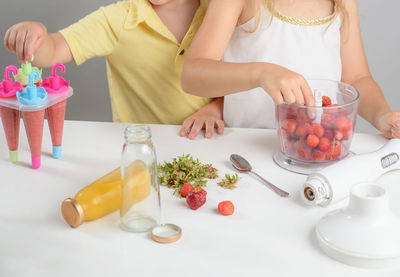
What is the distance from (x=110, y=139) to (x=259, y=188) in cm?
35

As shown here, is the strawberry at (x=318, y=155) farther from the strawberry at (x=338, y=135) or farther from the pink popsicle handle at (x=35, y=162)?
the pink popsicle handle at (x=35, y=162)

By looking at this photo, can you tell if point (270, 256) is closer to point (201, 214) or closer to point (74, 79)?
point (201, 214)

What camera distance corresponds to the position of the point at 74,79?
206 centimetres

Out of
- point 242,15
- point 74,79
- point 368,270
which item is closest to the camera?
point 368,270

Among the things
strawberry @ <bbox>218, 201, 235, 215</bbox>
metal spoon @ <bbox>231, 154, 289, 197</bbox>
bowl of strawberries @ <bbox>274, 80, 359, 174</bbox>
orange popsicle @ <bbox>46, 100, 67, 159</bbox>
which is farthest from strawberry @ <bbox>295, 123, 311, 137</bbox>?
orange popsicle @ <bbox>46, 100, 67, 159</bbox>

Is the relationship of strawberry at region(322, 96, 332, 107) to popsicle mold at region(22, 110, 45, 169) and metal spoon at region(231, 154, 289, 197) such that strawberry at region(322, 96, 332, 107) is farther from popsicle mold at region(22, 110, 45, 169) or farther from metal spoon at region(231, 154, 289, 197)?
popsicle mold at region(22, 110, 45, 169)

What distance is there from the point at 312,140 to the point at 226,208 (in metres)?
0.22

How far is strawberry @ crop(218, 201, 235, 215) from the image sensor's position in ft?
2.42

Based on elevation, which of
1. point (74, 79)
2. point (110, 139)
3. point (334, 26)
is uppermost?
point (334, 26)

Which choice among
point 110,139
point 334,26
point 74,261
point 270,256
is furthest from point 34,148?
point 334,26

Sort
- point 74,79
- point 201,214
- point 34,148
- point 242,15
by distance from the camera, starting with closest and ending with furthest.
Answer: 1. point 201,214
2. point 34,148
3. point 242,15
4. point 74,79

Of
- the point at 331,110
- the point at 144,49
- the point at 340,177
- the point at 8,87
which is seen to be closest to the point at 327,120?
the point at 331,110

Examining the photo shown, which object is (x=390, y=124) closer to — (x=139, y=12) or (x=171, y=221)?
(x=171, y=221)

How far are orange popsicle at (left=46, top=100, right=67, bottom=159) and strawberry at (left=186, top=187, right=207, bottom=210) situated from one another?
1.01 ft
